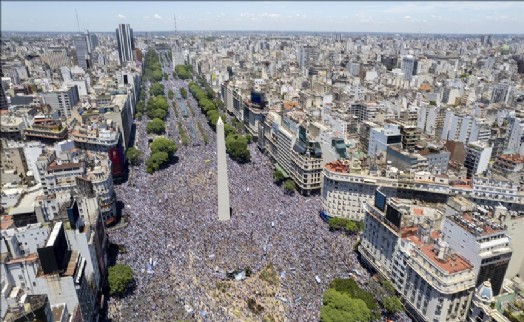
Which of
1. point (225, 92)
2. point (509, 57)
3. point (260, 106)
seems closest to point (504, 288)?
point (260, 106)

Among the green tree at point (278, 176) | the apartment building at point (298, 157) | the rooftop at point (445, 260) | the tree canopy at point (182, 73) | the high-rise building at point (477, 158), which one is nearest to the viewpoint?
the rooftop at point (445, 260)

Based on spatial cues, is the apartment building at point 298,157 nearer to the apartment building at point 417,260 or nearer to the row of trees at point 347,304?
the apartment building at point 417,260

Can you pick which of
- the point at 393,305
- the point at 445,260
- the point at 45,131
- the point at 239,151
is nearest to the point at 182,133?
the point at 239,151

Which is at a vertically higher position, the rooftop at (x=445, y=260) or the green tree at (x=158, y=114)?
the rooftop at (x=445, y=260)

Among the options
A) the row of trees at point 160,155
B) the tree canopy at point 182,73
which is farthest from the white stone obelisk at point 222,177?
the tree canopy at point 182,73

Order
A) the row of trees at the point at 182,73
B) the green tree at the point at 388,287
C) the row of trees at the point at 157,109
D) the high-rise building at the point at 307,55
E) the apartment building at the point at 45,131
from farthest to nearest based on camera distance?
1. the high-rise building at the point at 307,55
2. the row of trees at the point at 182,73
3. the row of trees at the point at 157,109
4. the apartment building at the point at 45,131
5. the green tree at the point at 388,287

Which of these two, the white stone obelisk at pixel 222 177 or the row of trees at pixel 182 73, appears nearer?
the white stone obelisk at pixel 222 177

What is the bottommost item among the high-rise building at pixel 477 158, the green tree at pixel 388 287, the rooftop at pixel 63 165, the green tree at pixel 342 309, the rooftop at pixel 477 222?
the green tree at pixel 388 287
